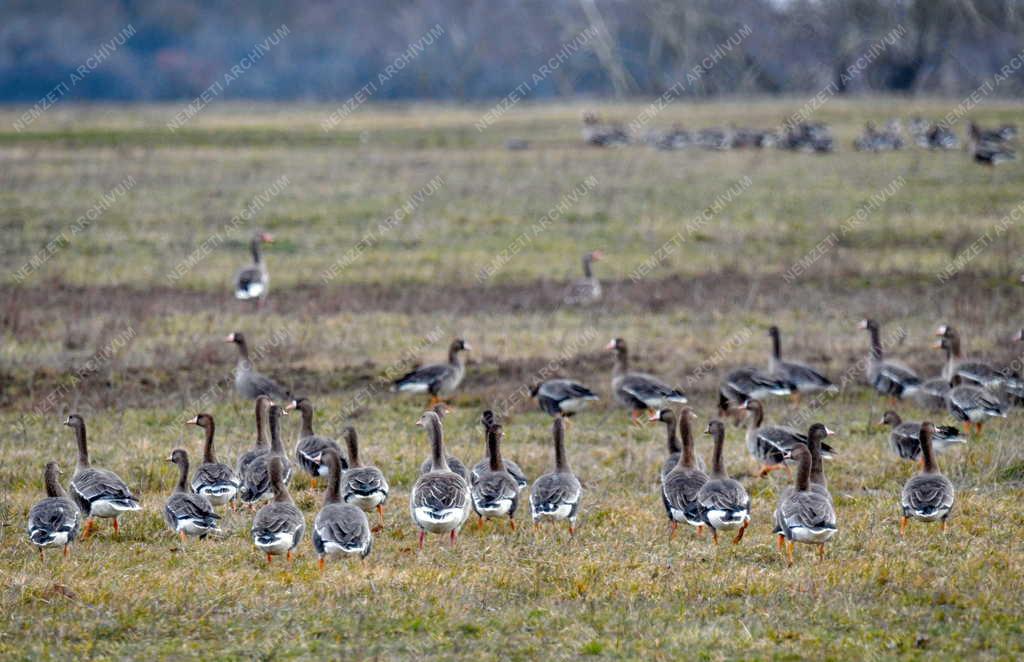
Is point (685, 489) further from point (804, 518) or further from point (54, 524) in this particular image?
point (54, 524)

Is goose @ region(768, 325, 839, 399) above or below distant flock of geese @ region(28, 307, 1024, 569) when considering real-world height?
above

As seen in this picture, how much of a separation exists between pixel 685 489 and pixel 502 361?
8.11m

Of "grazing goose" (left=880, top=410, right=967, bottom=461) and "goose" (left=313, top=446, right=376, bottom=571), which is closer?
"goose" (left=313, top=446, right=376, bottom=571)

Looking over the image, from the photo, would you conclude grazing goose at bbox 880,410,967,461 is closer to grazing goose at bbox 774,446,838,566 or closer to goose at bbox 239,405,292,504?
grazing goose at bbox 774,446,838,566

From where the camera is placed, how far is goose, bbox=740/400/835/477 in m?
12.8

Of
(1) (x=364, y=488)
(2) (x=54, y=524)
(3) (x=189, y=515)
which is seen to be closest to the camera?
(2) (x=54, y=524)

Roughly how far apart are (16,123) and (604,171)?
1351 inches

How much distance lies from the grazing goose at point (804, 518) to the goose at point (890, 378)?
20.5ft

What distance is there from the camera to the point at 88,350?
19125 millimetres

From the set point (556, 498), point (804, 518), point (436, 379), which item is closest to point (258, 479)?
point (556, 498)

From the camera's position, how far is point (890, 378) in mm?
16297

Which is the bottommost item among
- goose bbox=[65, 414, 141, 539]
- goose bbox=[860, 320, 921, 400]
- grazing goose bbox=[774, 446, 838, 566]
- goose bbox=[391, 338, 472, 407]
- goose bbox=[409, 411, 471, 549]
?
grazing goose bbox=[774, 446, 838, 566]

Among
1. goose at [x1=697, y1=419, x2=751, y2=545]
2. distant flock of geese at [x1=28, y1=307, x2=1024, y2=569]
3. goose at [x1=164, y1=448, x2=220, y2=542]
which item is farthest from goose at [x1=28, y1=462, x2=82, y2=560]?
goose at [x1=697, y1=419, x2=751, y2=545]

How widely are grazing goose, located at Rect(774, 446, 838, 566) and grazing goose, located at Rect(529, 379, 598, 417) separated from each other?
5.45 m
